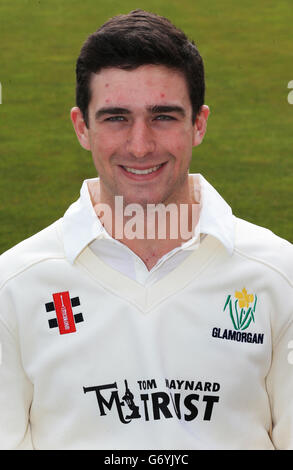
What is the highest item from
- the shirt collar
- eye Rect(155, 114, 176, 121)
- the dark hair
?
the dark hair

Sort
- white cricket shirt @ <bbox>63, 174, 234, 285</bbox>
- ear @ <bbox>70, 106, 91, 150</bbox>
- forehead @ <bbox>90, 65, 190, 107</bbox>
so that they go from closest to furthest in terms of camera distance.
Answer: forehead @ <bbox>90, 65, 190, 107</bbox>
white cricket shirt @ <bbox>63, 174, 234, 285</bbox>
ear @ <bbox>70, 106, 91, 150</bbox>

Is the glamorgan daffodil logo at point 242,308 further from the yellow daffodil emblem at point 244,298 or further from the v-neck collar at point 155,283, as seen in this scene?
the v-neck collar at point 155,283

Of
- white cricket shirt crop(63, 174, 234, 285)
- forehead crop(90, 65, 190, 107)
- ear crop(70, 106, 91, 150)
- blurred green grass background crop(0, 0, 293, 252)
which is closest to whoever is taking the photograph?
forehead crop(90, 65, 190, 107)

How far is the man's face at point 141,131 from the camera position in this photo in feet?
6.77

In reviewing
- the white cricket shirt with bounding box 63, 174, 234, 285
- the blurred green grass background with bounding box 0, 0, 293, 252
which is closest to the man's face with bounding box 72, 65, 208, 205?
the white cricket shirt with bounding box 63, 174, 234, 285

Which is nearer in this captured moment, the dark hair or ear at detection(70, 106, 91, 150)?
the dark hair

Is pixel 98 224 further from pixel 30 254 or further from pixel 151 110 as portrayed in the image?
pixel 151 110

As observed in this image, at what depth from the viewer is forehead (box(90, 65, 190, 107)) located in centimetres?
205

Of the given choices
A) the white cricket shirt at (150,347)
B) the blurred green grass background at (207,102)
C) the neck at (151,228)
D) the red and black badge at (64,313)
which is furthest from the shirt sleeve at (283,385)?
the blurred green grass background at (207,102)

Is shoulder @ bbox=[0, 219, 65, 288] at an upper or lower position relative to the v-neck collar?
upper

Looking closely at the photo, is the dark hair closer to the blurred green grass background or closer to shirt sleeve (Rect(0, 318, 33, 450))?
shirt sleeve (Rect(0, 318, 33, 450))

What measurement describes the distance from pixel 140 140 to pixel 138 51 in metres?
0.21

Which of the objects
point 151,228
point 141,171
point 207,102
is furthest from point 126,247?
point 207,102

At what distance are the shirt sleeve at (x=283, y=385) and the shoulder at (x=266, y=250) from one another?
5.5 inches
